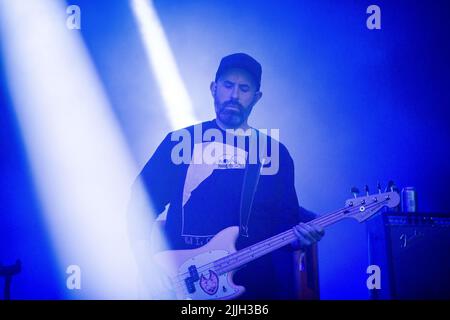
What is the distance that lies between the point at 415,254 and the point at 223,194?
39.5 inches

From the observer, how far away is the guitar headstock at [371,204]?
7.60ft

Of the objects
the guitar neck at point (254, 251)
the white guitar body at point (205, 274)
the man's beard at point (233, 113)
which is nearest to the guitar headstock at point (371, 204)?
the guitar neck at point (254, 251)

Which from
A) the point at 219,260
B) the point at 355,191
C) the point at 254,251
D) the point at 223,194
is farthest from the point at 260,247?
the point at 355,191

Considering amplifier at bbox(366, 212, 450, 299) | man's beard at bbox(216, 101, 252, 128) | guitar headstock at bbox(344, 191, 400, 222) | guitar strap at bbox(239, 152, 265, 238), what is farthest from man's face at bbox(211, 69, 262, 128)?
amplifier at bbox(366, 212, 450, 299)

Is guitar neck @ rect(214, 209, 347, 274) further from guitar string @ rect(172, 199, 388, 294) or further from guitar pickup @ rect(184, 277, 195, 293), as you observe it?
guitar pickup @ rect(184, 277, 195, 293)

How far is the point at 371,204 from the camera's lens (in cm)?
233

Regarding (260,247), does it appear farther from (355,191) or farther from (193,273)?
(355,191)

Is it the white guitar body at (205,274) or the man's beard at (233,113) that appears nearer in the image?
the white guitar body at (205,274)

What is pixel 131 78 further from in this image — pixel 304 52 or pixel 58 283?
pixel 58 283

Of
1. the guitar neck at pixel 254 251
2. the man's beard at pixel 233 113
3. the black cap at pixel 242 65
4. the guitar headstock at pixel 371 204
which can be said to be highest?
the black cap at pixel 242 65

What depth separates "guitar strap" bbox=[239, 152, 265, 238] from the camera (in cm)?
235

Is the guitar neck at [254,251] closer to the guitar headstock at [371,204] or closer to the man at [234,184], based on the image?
the man at [234,184]

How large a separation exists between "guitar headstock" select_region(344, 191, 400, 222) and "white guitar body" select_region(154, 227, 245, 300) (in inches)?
24.8

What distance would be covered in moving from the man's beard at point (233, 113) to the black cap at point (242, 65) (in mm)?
150
